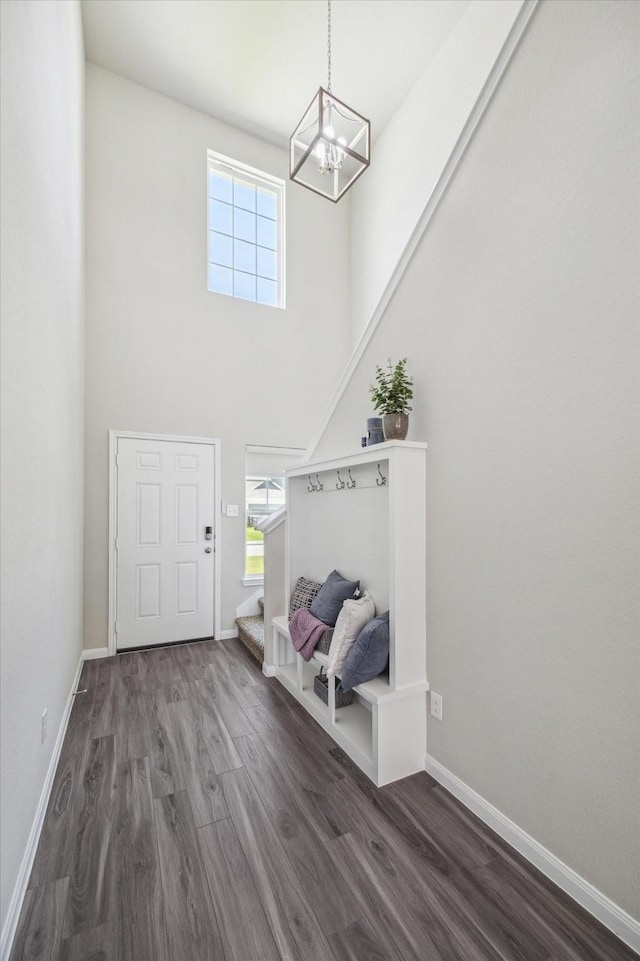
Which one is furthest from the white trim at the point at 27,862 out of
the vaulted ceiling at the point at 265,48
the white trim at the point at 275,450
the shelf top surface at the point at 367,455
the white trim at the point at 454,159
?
the vaulted ceiling at the point at 265,48

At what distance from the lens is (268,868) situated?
155 centimetres

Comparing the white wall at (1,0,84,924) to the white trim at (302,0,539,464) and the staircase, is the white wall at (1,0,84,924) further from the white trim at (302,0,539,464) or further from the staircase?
the white trim at (302,0,539,464)

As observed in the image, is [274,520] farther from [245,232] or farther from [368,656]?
[245,232]

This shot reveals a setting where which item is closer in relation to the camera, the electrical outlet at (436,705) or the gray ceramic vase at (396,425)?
the electrical outlet at (436,705)

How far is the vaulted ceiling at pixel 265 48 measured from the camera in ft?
11.8

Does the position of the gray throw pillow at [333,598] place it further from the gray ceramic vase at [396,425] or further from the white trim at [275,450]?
the white trim at [275,450]

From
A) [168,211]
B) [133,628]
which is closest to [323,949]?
[133,628]

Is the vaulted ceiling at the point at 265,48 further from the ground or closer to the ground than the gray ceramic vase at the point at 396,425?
further from the ground

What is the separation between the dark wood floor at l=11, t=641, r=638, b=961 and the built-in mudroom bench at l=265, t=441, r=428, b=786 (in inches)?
6.0

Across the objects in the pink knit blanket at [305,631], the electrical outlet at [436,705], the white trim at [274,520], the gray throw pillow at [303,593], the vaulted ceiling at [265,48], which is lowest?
the electrical outlet at [436,705]

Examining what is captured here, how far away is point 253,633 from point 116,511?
1692mm

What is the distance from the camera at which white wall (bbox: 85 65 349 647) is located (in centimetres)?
394

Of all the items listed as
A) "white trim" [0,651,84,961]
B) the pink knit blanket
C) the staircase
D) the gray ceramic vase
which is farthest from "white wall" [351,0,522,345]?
"white trim" [0,651,84,961]

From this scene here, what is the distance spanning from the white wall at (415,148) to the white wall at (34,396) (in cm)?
237
